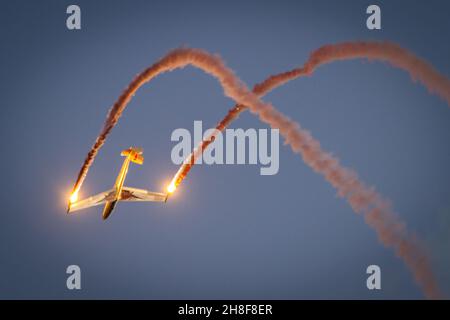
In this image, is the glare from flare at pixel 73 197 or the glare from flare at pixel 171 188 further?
the glare from flare at pixel 73 197

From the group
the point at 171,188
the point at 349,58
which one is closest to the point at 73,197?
the point at 171,188

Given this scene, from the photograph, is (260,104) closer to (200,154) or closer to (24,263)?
(200,154)

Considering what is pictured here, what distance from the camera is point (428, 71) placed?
58031 millimetres

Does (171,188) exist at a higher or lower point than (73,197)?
lower

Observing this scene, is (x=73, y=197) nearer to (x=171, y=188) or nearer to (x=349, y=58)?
(x=171, y=188)

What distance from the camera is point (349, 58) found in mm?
59594

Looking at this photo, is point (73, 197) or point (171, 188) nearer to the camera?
point (171, 188)

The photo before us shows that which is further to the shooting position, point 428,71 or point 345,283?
point 345,283

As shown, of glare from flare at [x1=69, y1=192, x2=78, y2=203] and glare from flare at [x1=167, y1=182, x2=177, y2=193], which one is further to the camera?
glare from flare at [x1=69, y1=192, x2=78, y2=203]

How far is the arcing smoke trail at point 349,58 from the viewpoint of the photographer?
57.8 metres

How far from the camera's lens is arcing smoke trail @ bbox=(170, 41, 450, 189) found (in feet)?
190
